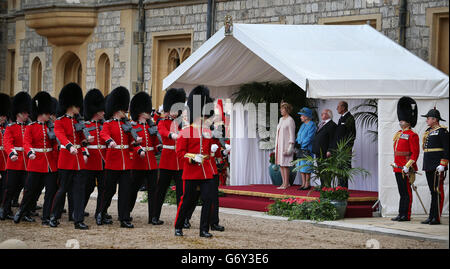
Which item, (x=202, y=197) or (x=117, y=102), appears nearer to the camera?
(x=202, y=197)

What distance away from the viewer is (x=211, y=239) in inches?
360

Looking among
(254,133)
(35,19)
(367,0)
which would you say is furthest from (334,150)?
(35,19)

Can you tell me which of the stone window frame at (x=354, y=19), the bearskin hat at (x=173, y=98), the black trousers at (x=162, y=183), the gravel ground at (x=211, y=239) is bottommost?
the gravel ground at (x=211, y=239)

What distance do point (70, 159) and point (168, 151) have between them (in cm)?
121

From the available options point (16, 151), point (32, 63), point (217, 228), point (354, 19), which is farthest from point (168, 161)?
point (32, 63)

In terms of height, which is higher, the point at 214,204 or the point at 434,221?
the point at 214,204

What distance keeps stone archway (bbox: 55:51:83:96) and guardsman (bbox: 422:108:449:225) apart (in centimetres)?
1223

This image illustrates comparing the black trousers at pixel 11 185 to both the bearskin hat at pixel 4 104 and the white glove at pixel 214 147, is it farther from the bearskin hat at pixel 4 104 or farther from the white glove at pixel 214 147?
the white glove at pixel 214 147

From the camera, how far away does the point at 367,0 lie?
49.4ft

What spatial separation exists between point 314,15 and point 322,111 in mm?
3191

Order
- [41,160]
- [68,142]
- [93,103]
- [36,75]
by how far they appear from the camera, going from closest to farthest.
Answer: [68,142] < [41,160] < [93,103] < [36,75]

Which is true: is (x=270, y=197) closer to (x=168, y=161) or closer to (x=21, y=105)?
(x=168, y=161)

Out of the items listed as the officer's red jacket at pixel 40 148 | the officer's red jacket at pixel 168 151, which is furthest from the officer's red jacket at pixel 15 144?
the officer's red jacket at pixel 168 151

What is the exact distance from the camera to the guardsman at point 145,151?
1043 centimetres
